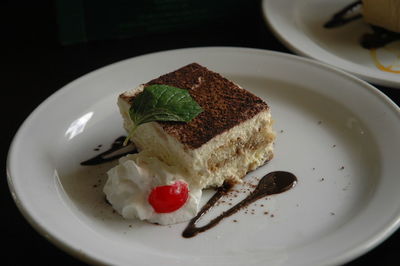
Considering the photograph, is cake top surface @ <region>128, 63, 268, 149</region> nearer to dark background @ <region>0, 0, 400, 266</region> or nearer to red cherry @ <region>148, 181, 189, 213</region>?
red cherry @ <region>148, 181, 189, 213</region>

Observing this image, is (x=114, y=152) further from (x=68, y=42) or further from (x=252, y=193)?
(x=68, y=42)

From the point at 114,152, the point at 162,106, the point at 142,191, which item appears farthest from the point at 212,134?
the point at 114,152

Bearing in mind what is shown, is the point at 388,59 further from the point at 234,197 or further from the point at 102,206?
the point at 102,206

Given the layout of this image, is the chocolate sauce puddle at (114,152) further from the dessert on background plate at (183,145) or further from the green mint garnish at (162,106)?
the green mint garnish at (162,106)

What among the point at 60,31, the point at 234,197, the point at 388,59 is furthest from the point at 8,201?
the point at 388,59

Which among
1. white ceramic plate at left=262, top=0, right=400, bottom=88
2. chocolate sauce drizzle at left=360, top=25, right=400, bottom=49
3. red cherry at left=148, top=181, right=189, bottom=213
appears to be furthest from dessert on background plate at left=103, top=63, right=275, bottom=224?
chocolate sauce drizzle at left=360, top=25, right=400, bottom=49

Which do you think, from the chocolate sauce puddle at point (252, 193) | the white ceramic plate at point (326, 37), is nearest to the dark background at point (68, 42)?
the white ceramic plate at point (326, 37)
